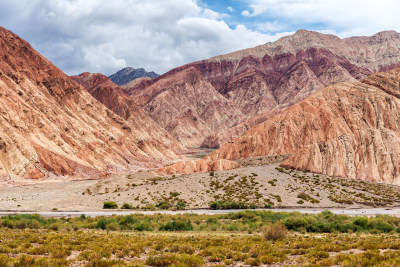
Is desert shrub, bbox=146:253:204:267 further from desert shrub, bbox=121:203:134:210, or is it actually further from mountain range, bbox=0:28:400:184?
mountain range, bbox=0:28:400:184

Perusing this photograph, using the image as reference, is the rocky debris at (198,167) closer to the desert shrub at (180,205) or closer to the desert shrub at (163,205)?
the desert shrub at (180,205)

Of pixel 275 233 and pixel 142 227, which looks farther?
pixel 142 227

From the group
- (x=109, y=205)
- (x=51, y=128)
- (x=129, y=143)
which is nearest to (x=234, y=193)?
(x=109, y=205)

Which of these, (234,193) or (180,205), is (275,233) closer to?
(180,205)

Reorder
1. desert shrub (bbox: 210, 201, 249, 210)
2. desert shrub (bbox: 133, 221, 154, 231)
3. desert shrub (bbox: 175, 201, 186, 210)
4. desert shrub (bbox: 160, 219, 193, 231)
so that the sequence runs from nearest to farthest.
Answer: desert shrub (bbox: 133, 221, 154, 231) < desert shrub (bbox: 160, 219, 193, 231) < desert shrub (bbox: 210, 201, 249, 210) < desert shrub (bbox: 175, 201, 186, 210)

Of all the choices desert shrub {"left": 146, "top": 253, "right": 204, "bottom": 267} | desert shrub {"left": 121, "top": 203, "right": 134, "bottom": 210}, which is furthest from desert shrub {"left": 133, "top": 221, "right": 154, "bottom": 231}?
desert shrub {"left": 121, "top": 203, "right": 134, "bottom": 210}

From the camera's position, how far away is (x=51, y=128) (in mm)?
100875

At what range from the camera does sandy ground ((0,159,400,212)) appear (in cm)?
4759

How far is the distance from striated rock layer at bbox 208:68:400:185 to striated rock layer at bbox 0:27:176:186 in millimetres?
41199

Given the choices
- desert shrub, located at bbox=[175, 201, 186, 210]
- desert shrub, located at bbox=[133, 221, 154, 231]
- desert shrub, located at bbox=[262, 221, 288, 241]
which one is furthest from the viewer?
desert shrub, located at bbox=[175, 201, 186, 210]

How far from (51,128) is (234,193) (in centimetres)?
7097

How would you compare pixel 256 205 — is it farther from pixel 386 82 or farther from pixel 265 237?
pixel 386 82

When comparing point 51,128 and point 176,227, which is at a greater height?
point 51,128

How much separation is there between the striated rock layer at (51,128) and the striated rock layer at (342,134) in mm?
41199
